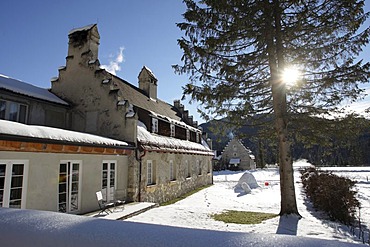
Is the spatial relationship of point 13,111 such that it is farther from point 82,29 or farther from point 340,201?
point 340,201

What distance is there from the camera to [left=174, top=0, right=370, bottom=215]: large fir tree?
926 centimetres

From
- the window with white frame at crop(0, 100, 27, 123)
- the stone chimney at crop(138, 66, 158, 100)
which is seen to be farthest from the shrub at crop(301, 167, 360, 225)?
the stone chimney at crop(138, 66, 158, 100)

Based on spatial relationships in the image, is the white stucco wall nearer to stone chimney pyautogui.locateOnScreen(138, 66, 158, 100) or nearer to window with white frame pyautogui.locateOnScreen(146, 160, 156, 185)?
window with white frame pyautogui.locateOnScreen(146, 160, 156, 185)

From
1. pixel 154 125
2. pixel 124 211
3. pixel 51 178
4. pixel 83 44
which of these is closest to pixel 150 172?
pixel 154 125

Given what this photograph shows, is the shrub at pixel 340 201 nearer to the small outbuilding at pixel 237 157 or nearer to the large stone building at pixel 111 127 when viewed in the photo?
the large stone building at pixel 111 127

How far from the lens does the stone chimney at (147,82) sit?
70.8 ft

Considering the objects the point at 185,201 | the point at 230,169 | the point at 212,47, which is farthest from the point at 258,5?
the point at 230,169

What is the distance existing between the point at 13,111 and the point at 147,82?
11681mm

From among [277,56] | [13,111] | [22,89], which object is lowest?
[13,111]

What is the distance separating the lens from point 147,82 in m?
21.7

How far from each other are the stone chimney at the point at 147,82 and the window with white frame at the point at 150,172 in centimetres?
837

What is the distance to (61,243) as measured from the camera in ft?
6.31

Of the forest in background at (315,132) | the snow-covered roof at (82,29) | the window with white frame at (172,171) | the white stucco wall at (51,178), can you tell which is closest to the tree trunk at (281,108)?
the forest in background at (315,132)

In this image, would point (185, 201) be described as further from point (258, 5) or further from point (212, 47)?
point (258, 5)
